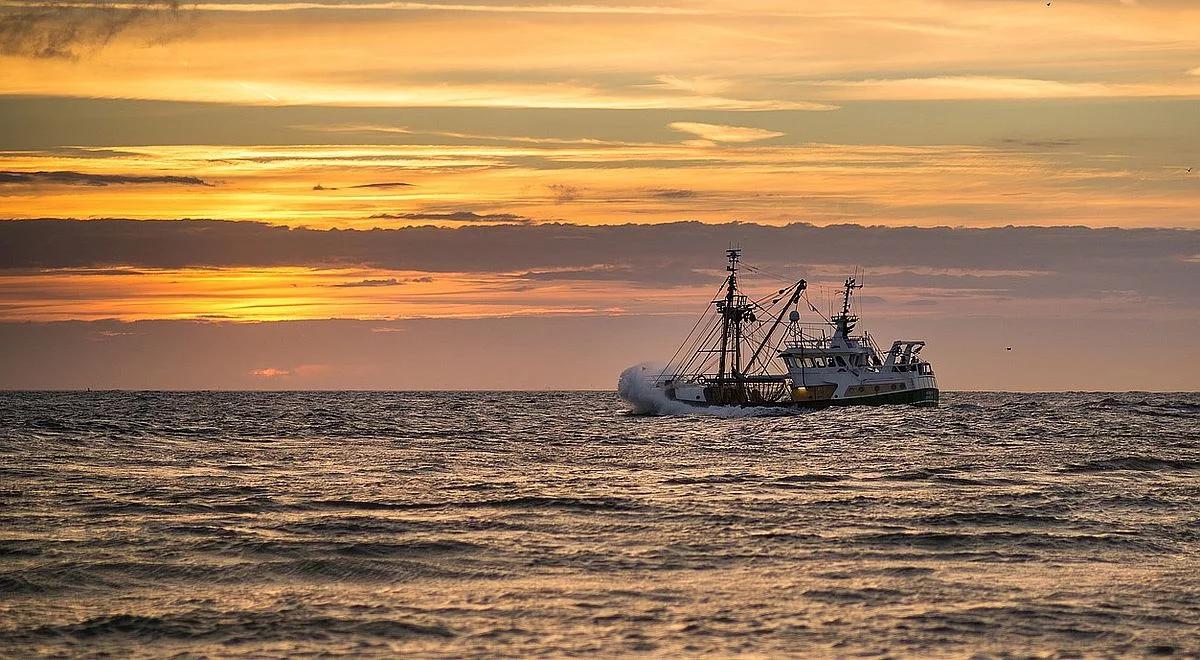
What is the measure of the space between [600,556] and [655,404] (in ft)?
357

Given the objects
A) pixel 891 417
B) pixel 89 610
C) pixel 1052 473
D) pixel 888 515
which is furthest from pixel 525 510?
pixel 891 417

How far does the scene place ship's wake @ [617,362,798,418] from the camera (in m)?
124

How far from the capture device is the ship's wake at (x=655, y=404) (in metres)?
124

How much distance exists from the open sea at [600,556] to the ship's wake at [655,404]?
65.1 metres

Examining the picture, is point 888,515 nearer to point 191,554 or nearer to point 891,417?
point 191,554

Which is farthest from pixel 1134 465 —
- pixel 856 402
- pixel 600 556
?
pixel 856 402

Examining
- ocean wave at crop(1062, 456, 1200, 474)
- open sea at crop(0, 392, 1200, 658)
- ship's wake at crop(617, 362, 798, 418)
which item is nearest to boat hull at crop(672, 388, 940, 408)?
ship's wake at crop(617, 362, 798, 418)

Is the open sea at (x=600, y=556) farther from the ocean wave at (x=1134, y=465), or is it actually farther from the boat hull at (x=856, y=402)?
the boat hull at (x=856, y=402)

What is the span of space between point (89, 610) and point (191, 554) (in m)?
5.97

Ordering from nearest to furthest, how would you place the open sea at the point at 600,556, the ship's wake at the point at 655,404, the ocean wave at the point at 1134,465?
the open sea at the point at 600,556, the ocean wave at the point at 1134,465, the ship's wake at the point at 655,404

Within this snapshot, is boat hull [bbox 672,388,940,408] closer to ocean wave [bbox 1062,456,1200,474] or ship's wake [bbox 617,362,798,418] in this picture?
ship's wake [bbox 617,362,798,418]

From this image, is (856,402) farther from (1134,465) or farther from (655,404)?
(1134,465)

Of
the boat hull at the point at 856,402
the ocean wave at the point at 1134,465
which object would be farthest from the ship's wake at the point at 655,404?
the ocean wave at the point at 1134,465

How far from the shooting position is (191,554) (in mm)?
29188
